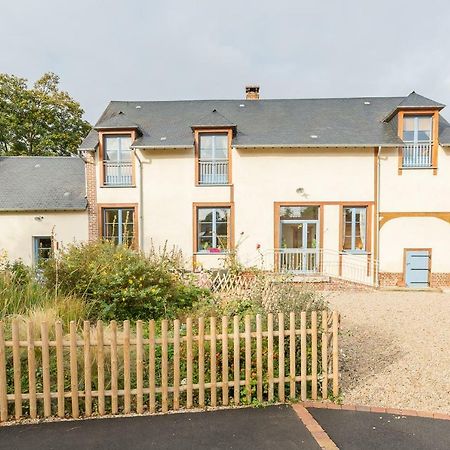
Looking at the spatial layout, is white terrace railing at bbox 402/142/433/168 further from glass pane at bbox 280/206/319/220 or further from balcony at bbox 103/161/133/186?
balcony at bbox 103/161/133/186

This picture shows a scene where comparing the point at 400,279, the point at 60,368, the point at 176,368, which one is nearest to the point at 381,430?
the point at 176,368

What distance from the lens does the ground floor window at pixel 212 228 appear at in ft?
46.9

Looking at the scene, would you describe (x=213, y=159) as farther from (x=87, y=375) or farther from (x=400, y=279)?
(x=87, y=375)

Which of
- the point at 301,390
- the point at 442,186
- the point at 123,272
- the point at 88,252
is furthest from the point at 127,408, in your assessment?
the point at 442,186

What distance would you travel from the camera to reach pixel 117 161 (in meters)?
14.4

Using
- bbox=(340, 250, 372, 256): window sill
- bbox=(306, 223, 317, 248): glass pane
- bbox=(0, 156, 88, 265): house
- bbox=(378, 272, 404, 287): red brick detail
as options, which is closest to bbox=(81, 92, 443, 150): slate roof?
bbox=(0, 156, 88, 265): house

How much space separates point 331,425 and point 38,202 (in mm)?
14936

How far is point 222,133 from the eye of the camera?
46.7 feet

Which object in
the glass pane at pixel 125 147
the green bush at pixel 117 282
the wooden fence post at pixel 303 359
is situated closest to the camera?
the wooden fence post at pixel 303 359

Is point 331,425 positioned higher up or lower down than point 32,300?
lower down

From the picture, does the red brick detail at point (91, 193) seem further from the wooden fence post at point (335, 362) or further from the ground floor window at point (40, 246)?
the wooden fence post at point (335, 362)

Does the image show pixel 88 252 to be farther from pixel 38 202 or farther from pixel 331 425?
pixel 38 202

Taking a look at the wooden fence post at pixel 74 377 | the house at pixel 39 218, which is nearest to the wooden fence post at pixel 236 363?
the wooden fence post at pixel 74 377

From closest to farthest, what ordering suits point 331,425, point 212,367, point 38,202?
point 331,425 → point 212,367 → point 38,202
